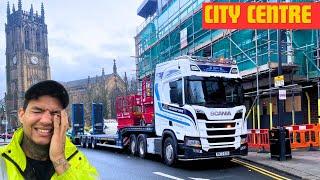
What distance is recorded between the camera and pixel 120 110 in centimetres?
2403

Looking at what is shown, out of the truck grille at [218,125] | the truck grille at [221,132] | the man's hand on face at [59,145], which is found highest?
the man's hand on face at [59,145]

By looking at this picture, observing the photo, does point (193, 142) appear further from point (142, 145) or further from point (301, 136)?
point (301, 136)

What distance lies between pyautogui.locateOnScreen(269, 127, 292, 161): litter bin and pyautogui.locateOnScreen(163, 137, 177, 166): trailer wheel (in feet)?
10.9

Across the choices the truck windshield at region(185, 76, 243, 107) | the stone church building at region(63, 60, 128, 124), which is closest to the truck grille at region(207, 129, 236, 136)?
the truck windshield at region(185, 76, 243, 107)

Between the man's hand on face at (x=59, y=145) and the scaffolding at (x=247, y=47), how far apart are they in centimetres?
1524

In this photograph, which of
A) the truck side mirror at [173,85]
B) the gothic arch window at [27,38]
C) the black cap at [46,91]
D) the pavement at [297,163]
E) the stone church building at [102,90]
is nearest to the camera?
the black cap at [46,91]

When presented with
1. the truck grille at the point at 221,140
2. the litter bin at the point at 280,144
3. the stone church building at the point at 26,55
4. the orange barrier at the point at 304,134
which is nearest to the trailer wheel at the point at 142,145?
the truck grille at the point at 221,140

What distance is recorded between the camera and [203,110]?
1480 cm

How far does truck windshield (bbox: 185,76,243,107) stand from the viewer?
590 inches

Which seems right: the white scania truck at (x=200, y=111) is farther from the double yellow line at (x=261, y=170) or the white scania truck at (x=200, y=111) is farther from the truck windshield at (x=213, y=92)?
the double yellow line at (x=261, y=170)

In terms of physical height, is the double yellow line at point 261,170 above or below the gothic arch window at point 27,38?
below

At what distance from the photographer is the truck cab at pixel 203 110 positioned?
14898mm

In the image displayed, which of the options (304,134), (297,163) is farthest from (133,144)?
(297,163)

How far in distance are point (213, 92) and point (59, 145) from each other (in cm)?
1337
